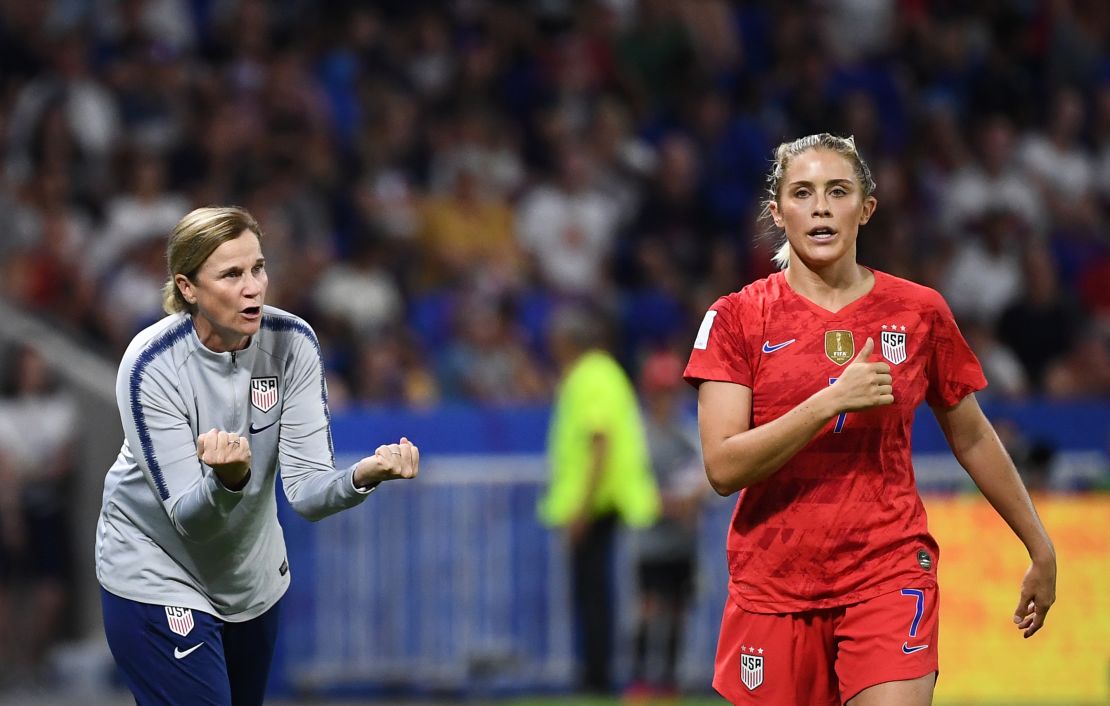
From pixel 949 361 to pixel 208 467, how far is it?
2.24 m

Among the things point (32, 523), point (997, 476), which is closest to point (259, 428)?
point (997, 476)

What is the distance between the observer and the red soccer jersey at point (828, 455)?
15.6 feet

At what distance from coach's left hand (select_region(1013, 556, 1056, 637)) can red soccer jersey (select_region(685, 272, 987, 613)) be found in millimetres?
442

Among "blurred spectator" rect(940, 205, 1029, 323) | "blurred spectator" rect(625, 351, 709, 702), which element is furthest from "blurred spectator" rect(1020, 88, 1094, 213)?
"blurred spectator" rect(625, 351, 709, 702)

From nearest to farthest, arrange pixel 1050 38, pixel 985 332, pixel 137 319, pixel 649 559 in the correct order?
1. pixel 649 559
2. pixel 137 319
3. pixel 985 332
4. pixel 1050 38

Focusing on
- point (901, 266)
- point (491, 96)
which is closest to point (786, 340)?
point (901, 266)

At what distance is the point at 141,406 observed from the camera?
4906 millimetres

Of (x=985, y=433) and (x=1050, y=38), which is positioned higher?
(x=1050, y=38)

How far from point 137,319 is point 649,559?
417cm

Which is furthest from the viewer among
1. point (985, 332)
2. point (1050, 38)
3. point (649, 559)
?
point (1050, 38)

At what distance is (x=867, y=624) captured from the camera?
15.5 feet

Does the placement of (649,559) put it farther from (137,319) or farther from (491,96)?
(491,96)

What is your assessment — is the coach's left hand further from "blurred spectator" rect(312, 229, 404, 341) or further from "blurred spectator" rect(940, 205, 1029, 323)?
"blurred spectator" rect(940, 205, 1029, 323)

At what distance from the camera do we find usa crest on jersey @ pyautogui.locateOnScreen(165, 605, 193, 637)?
16.3 ft
